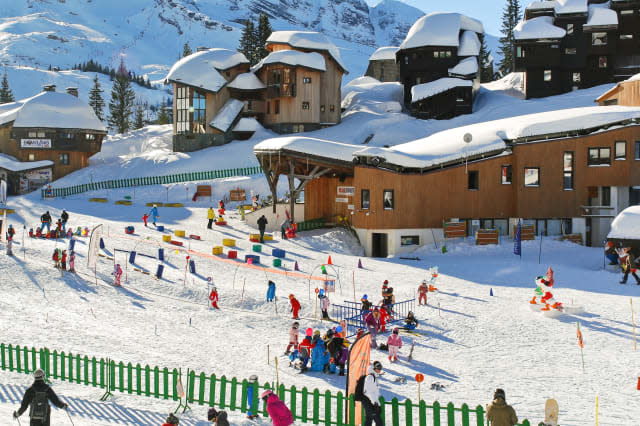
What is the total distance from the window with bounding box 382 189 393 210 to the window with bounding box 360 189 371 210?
3.29ft

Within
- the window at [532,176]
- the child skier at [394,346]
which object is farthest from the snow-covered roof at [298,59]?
the child skier at [394,346]

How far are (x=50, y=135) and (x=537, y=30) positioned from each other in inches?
2061

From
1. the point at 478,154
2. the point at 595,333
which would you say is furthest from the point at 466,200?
the point at 595,333

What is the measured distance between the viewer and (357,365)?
42.8 ft

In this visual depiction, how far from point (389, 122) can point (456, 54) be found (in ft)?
40.5

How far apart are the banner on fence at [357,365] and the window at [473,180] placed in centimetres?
2759

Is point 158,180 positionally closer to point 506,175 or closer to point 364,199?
point 364,199

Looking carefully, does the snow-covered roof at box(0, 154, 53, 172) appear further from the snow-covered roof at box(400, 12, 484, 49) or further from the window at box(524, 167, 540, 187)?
the window at box(524, 167, 540, 187)

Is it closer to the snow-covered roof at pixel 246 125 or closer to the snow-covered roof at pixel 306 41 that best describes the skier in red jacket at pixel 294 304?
the snow-covered roof at pixel 246 125

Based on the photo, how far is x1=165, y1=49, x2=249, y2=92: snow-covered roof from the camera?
6781 centimetres

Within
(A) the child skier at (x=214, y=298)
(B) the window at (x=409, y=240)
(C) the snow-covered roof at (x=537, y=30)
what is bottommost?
(A) the child skier at (x=214, y=298)

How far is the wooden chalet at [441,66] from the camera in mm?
66625

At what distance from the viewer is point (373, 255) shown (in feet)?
128

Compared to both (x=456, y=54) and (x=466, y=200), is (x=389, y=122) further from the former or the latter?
(x=466, y=200)
